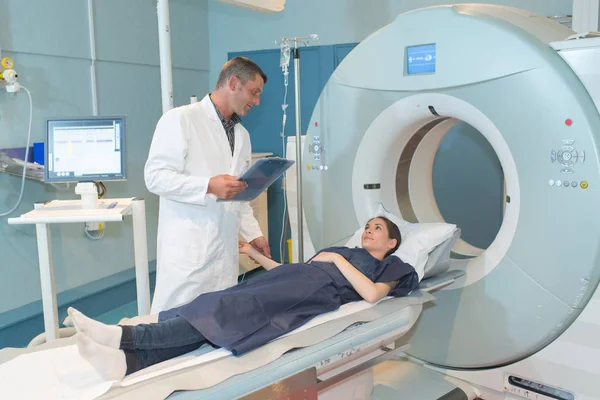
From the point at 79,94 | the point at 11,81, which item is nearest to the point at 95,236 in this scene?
the point at 79,94

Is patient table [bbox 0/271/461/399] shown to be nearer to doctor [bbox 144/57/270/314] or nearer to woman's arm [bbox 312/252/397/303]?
woman's arm [bbox 312/252/397/303]

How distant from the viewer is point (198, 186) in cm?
199

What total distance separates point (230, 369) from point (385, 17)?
2789 millimetres

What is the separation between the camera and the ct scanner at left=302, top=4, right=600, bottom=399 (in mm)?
1798

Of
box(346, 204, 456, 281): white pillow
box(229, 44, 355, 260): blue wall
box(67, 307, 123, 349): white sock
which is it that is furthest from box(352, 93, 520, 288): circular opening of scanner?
box(229, 44, 355, 260): blue wall

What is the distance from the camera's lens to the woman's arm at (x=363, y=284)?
1894 mm

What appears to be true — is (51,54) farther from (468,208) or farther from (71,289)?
(468,208)

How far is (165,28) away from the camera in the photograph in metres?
2.40

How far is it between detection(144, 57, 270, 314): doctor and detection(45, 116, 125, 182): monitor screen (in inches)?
20.6

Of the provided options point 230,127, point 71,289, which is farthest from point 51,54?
point 230,127

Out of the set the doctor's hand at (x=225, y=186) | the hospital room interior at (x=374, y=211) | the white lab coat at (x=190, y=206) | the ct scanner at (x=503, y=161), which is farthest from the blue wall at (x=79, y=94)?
the ct scanner at (x=503, y=161)

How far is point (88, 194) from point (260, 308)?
3.78 feet

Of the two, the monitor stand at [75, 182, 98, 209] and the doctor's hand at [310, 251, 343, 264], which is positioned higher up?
the monitor stand at [75, 182, 98, 209]

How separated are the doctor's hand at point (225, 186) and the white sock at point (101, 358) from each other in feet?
2.31
